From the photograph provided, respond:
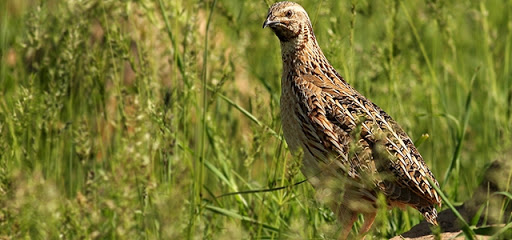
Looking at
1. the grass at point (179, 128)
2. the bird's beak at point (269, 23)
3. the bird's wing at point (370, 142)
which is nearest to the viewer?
the grass at point (179, 128)

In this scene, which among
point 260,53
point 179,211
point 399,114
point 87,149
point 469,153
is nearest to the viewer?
point 179,211

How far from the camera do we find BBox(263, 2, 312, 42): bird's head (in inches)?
180

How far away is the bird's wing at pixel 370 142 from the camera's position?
4.25 metres

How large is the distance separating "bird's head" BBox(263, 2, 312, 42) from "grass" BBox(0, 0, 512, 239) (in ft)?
0.53

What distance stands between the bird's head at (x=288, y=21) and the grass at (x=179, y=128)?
0.53 feet

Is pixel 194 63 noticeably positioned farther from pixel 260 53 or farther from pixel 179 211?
pixel 260 53

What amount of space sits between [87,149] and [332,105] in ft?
4.02

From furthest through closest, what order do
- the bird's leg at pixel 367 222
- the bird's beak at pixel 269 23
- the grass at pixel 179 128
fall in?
1. the bird's leg at pixel 367 222
2. the bird's beak at pixel 269 23
3. the grass at pixel 179 128

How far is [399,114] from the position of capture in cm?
554

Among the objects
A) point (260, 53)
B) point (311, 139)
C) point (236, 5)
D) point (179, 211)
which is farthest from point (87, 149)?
point (236, 5)

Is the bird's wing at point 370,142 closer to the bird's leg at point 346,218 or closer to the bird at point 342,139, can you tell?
the bird at point 342,139

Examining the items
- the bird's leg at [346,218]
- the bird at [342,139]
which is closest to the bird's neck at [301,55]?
the bird at [342,139]

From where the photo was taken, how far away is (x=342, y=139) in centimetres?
435

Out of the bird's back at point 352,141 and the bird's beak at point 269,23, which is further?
the bird's beak at point 269,23
